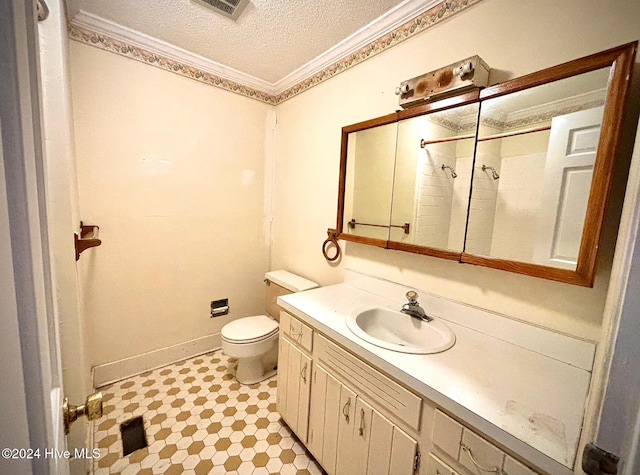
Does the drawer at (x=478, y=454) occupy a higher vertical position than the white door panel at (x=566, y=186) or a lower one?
lower

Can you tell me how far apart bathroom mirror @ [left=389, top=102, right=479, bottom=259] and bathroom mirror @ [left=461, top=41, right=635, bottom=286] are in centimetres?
5

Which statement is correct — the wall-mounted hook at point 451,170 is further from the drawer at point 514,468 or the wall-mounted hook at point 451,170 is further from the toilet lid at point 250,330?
the toilet lid at point 250,330

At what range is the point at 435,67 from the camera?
127 cm

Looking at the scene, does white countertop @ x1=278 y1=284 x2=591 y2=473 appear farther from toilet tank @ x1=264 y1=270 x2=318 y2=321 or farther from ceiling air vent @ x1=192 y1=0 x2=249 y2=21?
ceiling air vent @ x1=192 y1=0 x2=249 y2=21

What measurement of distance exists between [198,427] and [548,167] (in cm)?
213

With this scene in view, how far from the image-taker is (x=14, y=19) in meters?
0.23

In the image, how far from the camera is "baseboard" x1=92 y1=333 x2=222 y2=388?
1.79m

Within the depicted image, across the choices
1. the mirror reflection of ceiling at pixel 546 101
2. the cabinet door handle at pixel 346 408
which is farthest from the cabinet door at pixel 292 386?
the mirror reflection of ceiling at pixel 546 101

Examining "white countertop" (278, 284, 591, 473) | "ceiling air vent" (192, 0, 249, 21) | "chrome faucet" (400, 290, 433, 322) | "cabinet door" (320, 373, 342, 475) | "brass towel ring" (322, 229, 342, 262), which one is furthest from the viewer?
"brass towel ring" (322, 229, 342, 262)

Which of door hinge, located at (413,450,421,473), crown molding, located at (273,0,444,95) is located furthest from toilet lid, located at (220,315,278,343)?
crown molding, located at (273,0,444,95)

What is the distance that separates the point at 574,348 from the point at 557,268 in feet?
0.95

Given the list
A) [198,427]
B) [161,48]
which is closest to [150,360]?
A: [198,427]

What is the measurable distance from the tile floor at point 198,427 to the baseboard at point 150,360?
55 millimetres

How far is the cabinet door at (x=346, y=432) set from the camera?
1.05 meters
